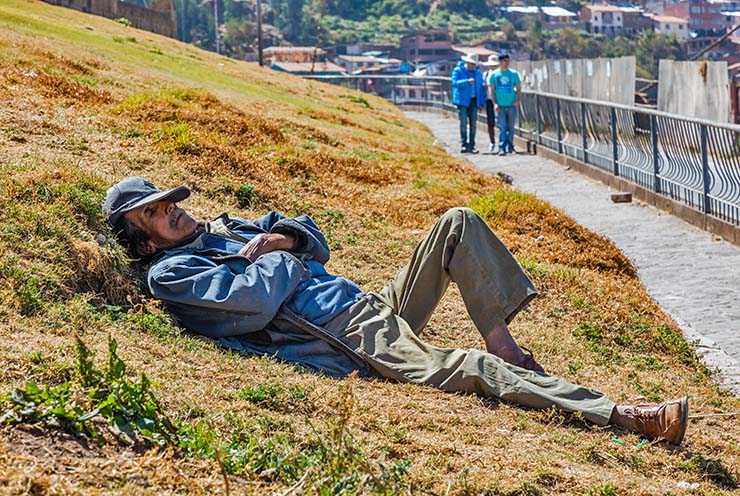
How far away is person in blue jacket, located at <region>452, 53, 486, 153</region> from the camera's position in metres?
23.6

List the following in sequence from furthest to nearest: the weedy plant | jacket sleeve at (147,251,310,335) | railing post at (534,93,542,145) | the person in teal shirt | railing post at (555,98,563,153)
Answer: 1. railing post at (534,93,542,145)
2. the person in teal shirt
3. railing post at (555,98,563,153)
4. jacket sleeve at (147,251,310,335)
5. the weedy plant

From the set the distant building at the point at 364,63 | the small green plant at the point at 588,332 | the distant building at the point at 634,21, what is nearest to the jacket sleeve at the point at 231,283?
the small green plant at the point at 588,332

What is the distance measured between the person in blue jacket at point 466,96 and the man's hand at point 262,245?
17.5 m

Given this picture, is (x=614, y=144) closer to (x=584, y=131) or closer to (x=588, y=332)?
(x=584, y=131)

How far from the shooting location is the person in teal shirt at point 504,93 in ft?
74.7

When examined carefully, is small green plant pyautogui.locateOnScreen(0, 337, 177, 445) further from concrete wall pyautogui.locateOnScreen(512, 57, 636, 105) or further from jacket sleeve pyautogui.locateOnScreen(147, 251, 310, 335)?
concrete wall pyautogui.locateOnScreen(512, 57, 636, 105)

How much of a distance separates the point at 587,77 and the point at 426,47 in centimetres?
10686

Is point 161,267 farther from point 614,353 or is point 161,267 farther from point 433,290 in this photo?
point 614,353

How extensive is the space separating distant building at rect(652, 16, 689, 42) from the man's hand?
132 meters

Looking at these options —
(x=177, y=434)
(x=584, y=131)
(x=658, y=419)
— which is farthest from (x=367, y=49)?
(x=177, y=434)

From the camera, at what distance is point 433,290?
614 cm

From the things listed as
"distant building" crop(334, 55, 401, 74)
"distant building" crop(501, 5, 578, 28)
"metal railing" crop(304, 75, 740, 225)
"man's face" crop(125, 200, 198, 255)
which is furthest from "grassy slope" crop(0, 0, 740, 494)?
"distant building" crop(501, 5, 578, 28)

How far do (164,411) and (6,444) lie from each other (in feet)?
2.66

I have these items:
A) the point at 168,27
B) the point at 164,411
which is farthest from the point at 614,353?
the point at 168,27
